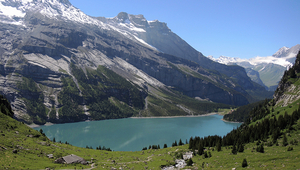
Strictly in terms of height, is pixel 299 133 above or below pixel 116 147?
above

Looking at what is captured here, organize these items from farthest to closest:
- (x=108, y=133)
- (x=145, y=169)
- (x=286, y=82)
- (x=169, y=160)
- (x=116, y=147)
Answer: (x=108, y=133), (x=116, y=147), (x=286, y=82), (x=169, y=160), (x=145, y=169)

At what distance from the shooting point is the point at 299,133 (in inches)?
2048

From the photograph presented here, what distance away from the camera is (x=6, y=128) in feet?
193

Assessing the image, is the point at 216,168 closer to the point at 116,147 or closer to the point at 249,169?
the point at 249,169

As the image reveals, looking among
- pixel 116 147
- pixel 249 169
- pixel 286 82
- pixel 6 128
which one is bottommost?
pixel 116 147

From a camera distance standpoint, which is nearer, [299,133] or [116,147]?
[299,133]

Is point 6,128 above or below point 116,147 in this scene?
above

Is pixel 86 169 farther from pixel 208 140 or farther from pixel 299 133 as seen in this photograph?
pixel 299 133

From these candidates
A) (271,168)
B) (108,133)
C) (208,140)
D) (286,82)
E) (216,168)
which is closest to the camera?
(271,168)

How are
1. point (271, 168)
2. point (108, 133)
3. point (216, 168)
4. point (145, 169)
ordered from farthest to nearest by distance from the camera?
point (108, 133) < point (145, 169) < point (216, 168) < point (271, 168)

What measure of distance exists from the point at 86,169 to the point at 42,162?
382 inches

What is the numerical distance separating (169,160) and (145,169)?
9.59 meters

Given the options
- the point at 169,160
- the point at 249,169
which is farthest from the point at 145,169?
the point at 249,169

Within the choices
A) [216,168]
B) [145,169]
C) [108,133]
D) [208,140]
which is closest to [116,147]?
[108,133]
